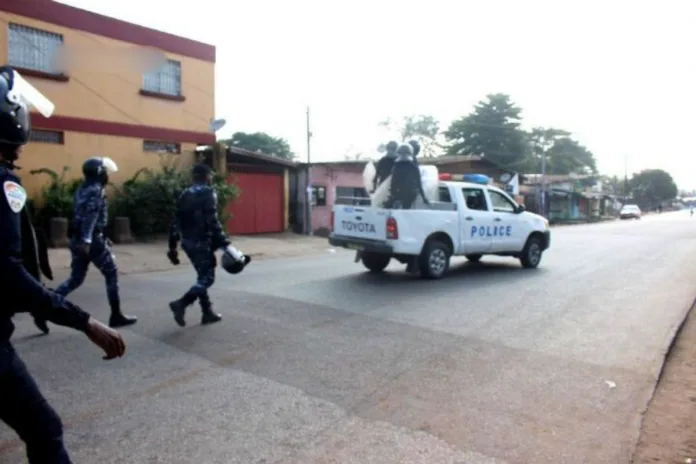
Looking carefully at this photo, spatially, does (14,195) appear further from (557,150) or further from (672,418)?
(557,150)

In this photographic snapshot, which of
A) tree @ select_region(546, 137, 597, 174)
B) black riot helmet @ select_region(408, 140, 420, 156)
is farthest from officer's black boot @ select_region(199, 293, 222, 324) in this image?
tree @ select_region(546, 137, 597, 174)

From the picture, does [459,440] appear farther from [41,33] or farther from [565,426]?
[41,33]

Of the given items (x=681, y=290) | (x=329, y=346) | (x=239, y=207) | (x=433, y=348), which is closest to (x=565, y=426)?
(x=433, y=348)

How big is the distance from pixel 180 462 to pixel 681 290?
9.32 metres

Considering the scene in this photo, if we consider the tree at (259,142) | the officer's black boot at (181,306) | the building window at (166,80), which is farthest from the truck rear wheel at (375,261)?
the tree at (259,142)

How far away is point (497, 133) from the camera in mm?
51281

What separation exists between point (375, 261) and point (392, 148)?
2.22 metres

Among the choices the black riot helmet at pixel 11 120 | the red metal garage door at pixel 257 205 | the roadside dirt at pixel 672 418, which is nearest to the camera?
the black riot helmet at pixel 11 120

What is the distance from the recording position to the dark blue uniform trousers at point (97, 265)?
6086 millimetres

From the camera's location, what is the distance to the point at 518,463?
134 inches

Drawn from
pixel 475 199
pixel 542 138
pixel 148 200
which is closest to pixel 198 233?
pixel 475 199

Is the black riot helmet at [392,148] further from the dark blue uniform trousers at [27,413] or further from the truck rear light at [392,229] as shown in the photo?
the dark blue uniform trousers at [27,413]

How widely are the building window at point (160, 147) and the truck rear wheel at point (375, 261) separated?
9.39 m

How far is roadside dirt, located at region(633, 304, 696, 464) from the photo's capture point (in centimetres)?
366
